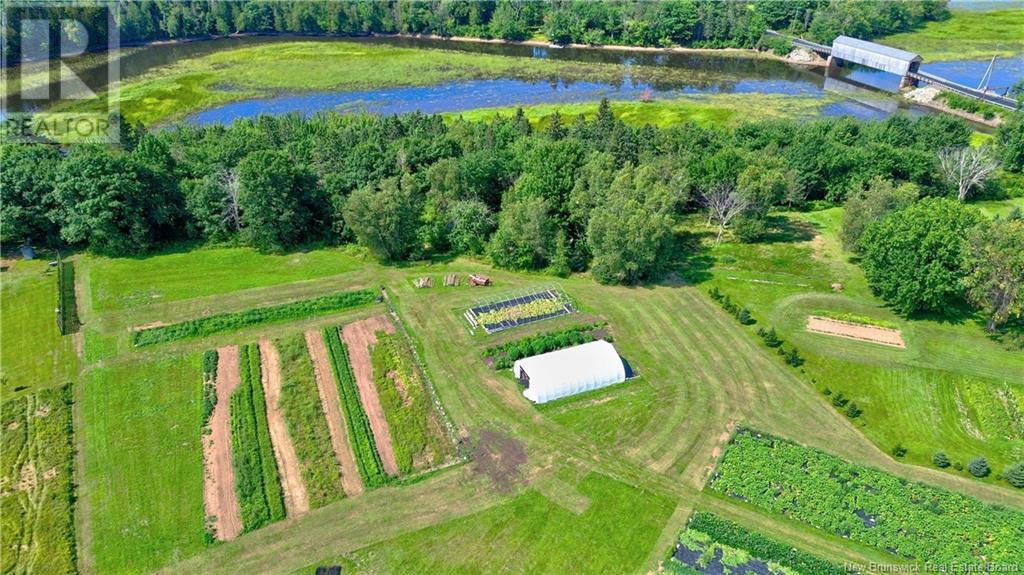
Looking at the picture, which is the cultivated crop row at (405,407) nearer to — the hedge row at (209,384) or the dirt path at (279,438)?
the dirt path at (279,438)

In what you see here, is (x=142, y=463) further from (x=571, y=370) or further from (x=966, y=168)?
(x=966, y=168)

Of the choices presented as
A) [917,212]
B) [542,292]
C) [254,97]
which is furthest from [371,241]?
[254,97]

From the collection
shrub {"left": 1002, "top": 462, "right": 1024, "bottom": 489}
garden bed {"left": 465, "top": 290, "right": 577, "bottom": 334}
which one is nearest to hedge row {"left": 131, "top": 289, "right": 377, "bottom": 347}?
garden bed {"left": 465, "top": 290, "right": 577, "bottom": 334}

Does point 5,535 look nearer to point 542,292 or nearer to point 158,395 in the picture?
point 158,395

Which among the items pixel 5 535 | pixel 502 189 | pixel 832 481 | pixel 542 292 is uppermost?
pixel 502 189

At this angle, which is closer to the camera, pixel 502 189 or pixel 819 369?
pixel 819 369

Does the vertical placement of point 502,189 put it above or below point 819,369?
above

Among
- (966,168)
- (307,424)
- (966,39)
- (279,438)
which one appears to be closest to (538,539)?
(307,424)

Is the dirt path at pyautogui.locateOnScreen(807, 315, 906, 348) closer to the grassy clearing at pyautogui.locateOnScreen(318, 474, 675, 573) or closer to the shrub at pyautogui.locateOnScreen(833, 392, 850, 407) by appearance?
the shrub at pyautogui.locateOnScreen(833, 392, 850, 407)
